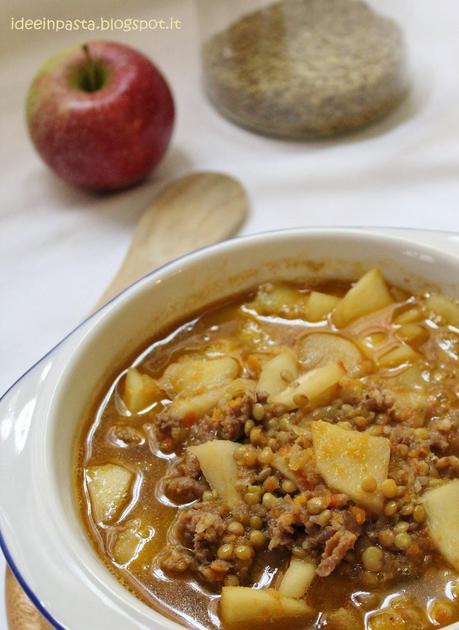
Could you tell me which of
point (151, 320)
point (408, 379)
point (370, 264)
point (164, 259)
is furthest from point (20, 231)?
point (408, 379)

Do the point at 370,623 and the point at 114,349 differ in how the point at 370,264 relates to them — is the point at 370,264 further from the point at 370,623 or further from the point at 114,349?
the point at 370,623

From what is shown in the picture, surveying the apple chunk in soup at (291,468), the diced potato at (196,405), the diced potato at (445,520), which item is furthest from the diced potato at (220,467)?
the diced potato at (445,520)

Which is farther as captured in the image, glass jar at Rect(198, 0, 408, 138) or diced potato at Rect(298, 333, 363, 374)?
glass jar at Rect(198, 0, 408, 138)

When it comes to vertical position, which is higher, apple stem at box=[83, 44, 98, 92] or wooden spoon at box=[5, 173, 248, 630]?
apple stem at box=[83, 44, 98, 92]

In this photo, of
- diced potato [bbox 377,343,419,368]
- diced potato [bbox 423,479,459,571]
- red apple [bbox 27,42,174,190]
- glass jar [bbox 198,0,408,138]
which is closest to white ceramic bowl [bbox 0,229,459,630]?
diced potato [bbox 377,343,419,368]

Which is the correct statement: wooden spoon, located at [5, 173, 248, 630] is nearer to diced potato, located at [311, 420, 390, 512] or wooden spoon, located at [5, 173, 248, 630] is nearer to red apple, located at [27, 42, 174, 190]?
red apple, located at [27, 42, 174, 190]

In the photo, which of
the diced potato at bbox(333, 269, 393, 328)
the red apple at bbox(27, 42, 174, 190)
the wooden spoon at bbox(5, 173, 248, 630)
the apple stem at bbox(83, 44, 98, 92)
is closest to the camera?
the diced potato at bbox(333, 269, 393, 328)

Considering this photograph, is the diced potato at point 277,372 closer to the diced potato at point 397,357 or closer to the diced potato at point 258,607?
the diced potato at point 397,357
